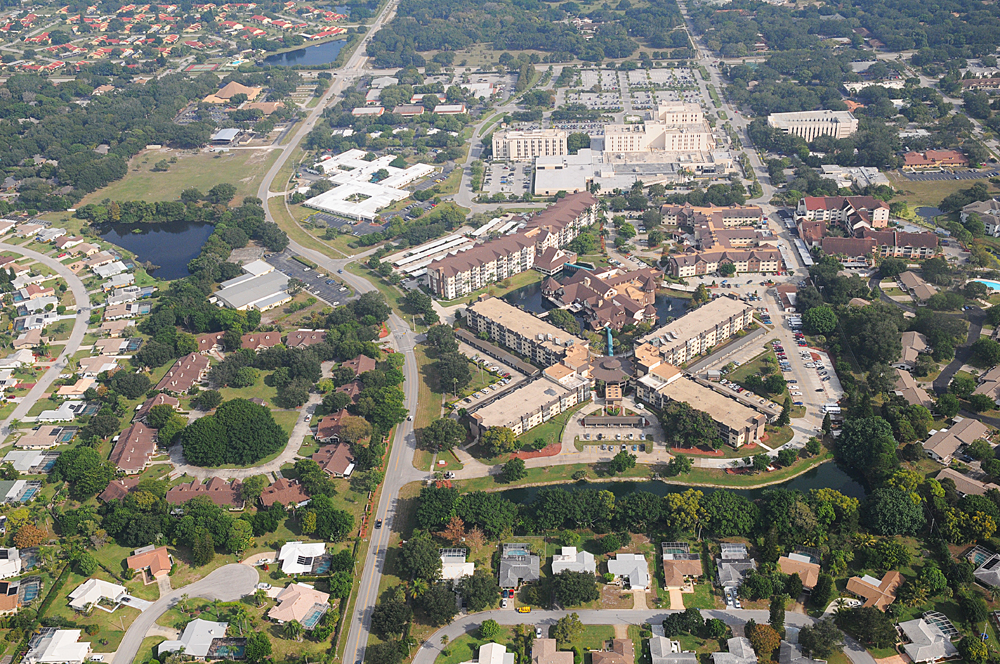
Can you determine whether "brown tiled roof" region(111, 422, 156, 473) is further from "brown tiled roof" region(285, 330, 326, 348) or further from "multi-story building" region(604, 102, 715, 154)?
"multi-story building" region(604, 102, 715, 154)

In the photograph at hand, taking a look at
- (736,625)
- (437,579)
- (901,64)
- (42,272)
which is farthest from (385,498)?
(901,64)

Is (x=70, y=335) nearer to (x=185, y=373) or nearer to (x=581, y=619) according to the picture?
(x=185, y=373)

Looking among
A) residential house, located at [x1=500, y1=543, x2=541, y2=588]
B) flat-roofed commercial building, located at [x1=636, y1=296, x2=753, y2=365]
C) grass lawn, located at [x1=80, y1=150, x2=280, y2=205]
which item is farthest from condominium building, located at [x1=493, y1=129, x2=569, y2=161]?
residential house, located at [x1=500, y1=543, x2=541, y2=588]

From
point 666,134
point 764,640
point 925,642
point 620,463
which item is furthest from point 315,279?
point 925,642

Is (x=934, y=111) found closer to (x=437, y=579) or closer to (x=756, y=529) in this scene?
(x=756, y=529)

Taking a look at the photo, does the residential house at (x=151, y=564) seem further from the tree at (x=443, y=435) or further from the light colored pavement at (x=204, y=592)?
the tree at (x=443, y=435)

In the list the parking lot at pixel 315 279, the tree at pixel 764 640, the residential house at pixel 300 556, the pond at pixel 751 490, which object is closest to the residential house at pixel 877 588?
the tree at pixel 764 640
